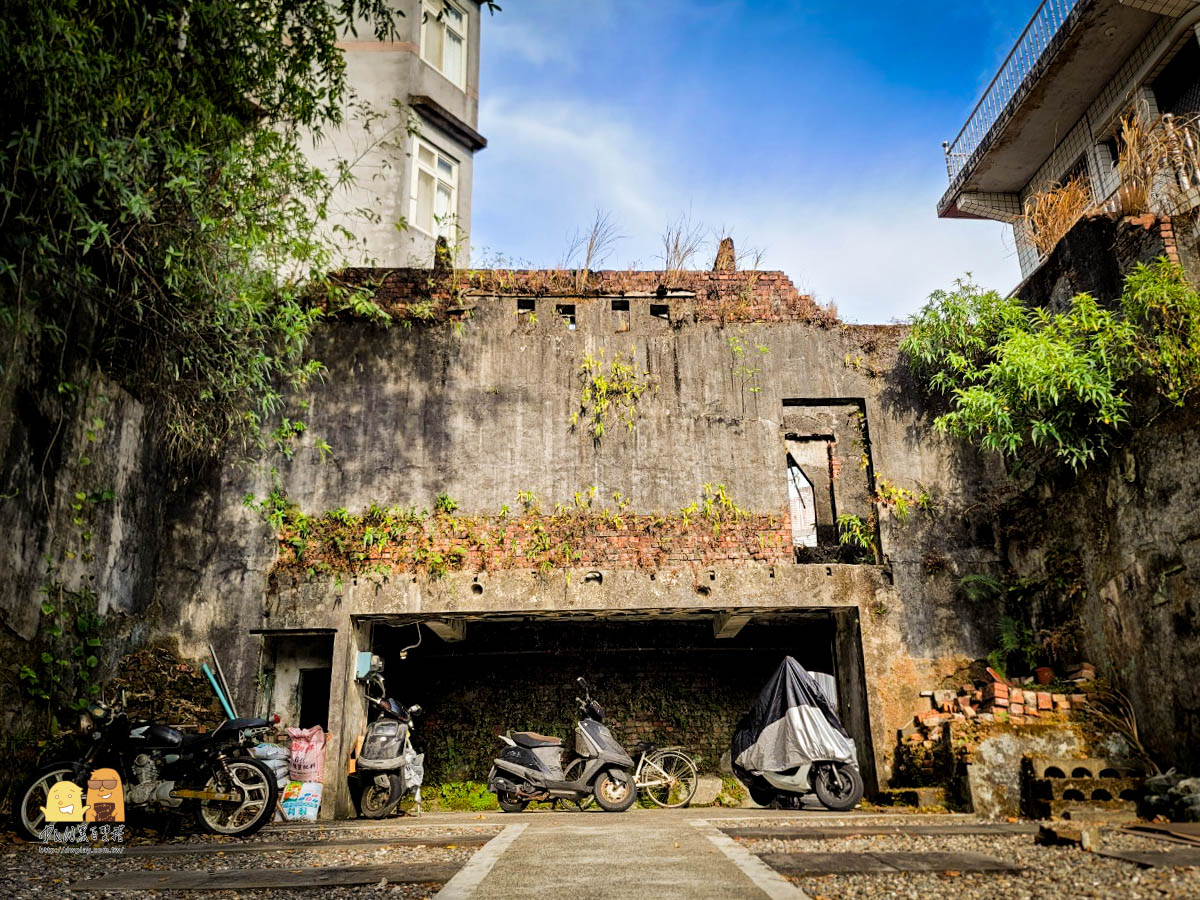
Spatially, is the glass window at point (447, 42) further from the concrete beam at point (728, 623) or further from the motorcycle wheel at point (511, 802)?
the motorcycle wheel at point (511, 802)

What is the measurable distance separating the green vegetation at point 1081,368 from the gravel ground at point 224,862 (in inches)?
231

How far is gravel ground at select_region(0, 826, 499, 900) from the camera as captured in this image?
157 inches

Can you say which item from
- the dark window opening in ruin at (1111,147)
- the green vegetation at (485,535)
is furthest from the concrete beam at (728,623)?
the dark window opening in ruin at (1111,147)

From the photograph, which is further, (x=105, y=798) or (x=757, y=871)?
(x=105, y=798)

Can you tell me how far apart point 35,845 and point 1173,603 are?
8706 millimetres

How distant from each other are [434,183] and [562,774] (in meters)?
9.85

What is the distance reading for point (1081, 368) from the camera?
25.1 feet

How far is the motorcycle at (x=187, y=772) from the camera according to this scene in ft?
21.9

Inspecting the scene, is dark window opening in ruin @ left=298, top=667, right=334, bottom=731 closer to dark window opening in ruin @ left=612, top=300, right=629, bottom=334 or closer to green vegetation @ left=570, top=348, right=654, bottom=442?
green vegetation @ left=570, top=348, right=654, bottom=442

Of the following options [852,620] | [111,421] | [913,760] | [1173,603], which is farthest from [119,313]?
[1173,603]

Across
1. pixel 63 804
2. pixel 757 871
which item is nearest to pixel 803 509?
pixel 757 871

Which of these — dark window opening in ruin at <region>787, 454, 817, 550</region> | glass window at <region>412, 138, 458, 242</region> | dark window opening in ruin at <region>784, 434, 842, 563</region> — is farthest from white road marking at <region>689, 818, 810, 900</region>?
glass window at <region>412, 138, 458, 242</region>

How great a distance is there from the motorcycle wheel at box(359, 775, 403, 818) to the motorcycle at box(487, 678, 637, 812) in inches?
35.6

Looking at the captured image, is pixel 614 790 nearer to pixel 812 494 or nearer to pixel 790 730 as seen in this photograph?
pixel 790 730
